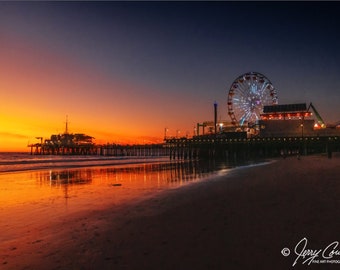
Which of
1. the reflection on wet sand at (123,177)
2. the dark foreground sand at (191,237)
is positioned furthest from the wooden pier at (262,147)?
the dark foreground sand at (191,237)

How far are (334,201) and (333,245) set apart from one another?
377 centimetres

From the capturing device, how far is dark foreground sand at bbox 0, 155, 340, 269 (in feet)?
17.4

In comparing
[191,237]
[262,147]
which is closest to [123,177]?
[191,237]

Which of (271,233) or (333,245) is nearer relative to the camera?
(333,245)

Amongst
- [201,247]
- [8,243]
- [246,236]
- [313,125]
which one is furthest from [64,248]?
[313,125]

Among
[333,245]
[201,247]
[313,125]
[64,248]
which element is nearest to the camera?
[333,245]

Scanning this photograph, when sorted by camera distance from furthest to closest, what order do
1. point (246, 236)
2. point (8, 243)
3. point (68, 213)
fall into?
point (68, 213)
point (8, 243)
point (246, 236)

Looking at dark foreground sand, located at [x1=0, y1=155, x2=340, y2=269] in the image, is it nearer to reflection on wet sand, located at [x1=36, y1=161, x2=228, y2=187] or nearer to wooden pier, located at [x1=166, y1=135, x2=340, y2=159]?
reflection on wet sand, located at [x1=36, y1=161, x2=228, y2=187]

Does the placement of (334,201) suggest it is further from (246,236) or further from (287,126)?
(287,126)

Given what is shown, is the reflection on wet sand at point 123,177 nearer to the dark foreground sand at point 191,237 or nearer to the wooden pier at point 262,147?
the dark foreground sand at point 191,237

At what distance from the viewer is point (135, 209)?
10.9 m

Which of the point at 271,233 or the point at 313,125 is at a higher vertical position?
the point at 313,125

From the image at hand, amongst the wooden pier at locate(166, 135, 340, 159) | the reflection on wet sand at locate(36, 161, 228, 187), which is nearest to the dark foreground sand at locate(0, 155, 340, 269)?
the reflection on wet sand at locate(36, 161, 228, 187)

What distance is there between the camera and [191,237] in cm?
651
